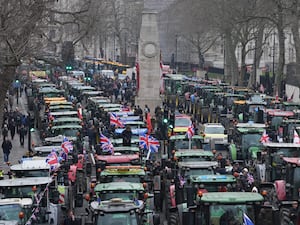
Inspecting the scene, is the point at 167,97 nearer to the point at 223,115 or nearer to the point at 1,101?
the point at 223,115

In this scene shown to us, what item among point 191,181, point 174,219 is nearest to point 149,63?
point 191,181

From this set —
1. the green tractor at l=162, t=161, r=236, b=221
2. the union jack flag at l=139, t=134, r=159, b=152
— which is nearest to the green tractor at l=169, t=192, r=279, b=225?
the green tractor at l=162, t=161, r=236, b=221

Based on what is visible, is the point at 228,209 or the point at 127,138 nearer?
the point at 228,209

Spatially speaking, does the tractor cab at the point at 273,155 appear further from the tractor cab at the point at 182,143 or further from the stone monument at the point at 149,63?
the stone monument at the point at 149,63

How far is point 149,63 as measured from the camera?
163ft

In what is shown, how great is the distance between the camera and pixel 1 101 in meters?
34.7

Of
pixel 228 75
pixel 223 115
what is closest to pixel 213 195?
pixel 223 115

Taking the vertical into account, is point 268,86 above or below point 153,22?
below

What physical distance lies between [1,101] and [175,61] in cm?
7665

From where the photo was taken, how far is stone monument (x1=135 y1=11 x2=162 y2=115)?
49.6 m

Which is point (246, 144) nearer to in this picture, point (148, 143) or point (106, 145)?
point (148, 143)

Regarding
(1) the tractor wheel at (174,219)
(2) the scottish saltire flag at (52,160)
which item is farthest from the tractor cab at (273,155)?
(1) the tractor wheel at (174,219)

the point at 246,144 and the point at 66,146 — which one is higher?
the point at 66,146

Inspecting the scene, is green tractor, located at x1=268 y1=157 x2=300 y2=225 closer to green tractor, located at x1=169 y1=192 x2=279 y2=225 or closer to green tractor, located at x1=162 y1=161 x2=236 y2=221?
green tractor, located at x1=162 y1=161 x2=236 y2=221
